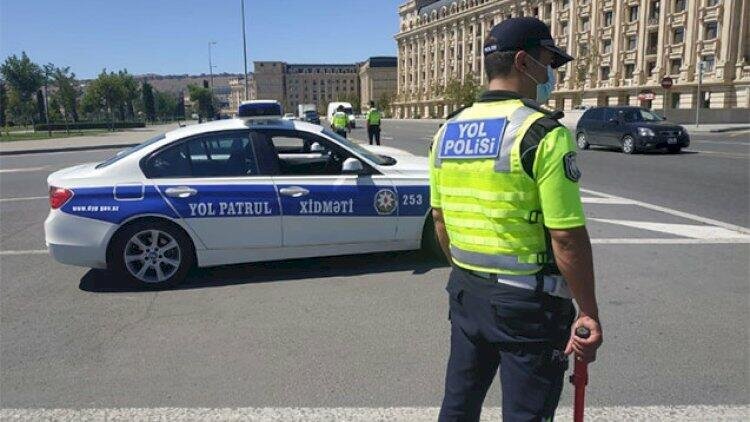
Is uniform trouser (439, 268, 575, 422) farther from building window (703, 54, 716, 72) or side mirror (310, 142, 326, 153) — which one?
building window (703, 54, 716, 72)

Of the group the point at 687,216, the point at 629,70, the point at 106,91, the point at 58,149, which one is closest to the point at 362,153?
the point at 687,216

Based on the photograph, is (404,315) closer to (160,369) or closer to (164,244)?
(160,369)

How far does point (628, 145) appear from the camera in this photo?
1916 centimetres

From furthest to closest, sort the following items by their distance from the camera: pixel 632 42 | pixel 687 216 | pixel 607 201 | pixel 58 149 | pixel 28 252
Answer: pixel 632 42
pixel 58 149
pixel 607 201
pixel 687 216
pixel 28 252

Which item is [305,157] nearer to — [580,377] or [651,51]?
[580,377]

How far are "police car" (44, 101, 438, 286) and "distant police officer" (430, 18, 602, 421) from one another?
3.64 meters

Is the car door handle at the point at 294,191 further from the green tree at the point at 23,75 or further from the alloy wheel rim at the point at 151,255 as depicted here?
the green tree at the point at 23,75

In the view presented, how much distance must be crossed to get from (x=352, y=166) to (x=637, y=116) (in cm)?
1682

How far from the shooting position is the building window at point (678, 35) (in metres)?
63.8

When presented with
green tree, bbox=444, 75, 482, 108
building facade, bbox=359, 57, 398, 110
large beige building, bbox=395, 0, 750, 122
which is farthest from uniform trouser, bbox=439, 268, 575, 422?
building facade, bbox=359, 57, 398, 110

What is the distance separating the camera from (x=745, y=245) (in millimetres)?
6836

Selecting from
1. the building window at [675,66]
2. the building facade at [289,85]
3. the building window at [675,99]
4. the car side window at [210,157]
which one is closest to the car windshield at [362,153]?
the car side window at [210,157]

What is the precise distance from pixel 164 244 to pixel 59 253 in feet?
3.15

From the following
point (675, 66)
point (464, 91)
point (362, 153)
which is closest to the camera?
point (362, 153)
